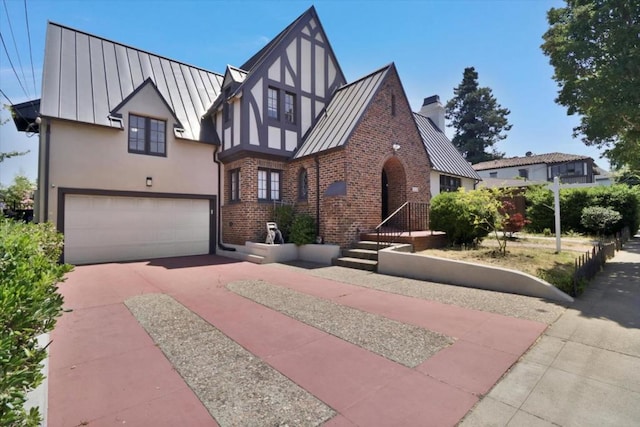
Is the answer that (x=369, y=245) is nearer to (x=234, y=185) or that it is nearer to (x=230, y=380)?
(x=234, y=185)

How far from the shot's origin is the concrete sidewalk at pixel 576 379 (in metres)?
2.54

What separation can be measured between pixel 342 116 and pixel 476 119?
37.5 metres

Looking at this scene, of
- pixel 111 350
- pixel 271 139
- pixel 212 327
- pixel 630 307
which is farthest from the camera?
pixel 271 139

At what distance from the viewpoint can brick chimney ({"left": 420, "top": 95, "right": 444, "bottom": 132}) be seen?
21.0m

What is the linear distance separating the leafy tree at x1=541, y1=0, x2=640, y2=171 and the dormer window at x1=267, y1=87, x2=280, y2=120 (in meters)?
9.31

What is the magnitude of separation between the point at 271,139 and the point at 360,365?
9929 mm

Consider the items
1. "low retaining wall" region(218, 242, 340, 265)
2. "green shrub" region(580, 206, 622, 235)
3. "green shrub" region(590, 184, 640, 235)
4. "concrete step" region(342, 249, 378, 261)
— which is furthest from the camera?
"green shrub" region(590, 184, 640, 235)

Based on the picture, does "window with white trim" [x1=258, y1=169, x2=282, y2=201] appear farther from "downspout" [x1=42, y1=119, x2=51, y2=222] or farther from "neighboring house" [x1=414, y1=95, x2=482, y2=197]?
"neighboring house" [x1=414, y1=95, x2=482, y2=197]

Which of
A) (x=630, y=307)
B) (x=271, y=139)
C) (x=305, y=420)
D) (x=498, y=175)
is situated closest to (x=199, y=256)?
(x=271, y=139)

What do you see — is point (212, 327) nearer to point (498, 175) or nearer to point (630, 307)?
point (630, 307)

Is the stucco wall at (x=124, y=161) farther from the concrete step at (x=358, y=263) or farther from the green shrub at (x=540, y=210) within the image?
the green shrub at (x=540, y=210)

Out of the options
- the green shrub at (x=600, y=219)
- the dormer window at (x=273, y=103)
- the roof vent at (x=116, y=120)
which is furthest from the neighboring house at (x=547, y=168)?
the roof vent at (x=116, y=120)

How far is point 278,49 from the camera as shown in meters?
12.0

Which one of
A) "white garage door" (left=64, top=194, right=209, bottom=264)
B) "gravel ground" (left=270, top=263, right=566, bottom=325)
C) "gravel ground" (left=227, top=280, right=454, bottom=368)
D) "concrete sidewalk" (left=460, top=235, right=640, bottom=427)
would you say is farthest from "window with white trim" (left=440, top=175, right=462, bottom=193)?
"gravel ground" (left=227, top=280, right=454, bottom=368)
